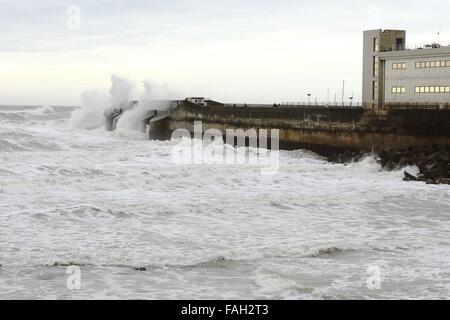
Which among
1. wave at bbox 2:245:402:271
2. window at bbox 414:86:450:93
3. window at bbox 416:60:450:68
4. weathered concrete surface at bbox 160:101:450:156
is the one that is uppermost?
window at bbox 416:60:450:68

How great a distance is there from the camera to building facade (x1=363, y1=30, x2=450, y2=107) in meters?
35.7

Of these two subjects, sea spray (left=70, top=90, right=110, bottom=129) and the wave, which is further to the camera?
sea spray (left=70, top=90, right=110, bottom=129)

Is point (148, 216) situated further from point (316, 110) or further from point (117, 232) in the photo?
point (316, 110)

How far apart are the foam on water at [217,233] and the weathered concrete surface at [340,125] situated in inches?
142

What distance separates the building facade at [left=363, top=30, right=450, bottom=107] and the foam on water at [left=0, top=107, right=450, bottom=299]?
538 inches

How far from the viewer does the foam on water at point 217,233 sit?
936 cm

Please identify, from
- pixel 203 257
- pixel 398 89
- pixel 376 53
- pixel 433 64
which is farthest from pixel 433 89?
pixel 203 257

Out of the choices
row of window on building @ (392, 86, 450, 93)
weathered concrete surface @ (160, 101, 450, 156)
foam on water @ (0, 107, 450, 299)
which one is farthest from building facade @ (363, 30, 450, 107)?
foam on water @ (0, 107, 450, 299)

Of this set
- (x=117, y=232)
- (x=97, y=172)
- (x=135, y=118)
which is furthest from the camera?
(x=135, y=118)

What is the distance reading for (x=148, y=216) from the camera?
15.1 m

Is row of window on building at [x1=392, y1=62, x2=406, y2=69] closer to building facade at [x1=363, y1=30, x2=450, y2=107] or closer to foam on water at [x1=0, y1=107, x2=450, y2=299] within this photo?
building facade at [x1=363, y1=30, x2=450, y2=107]
